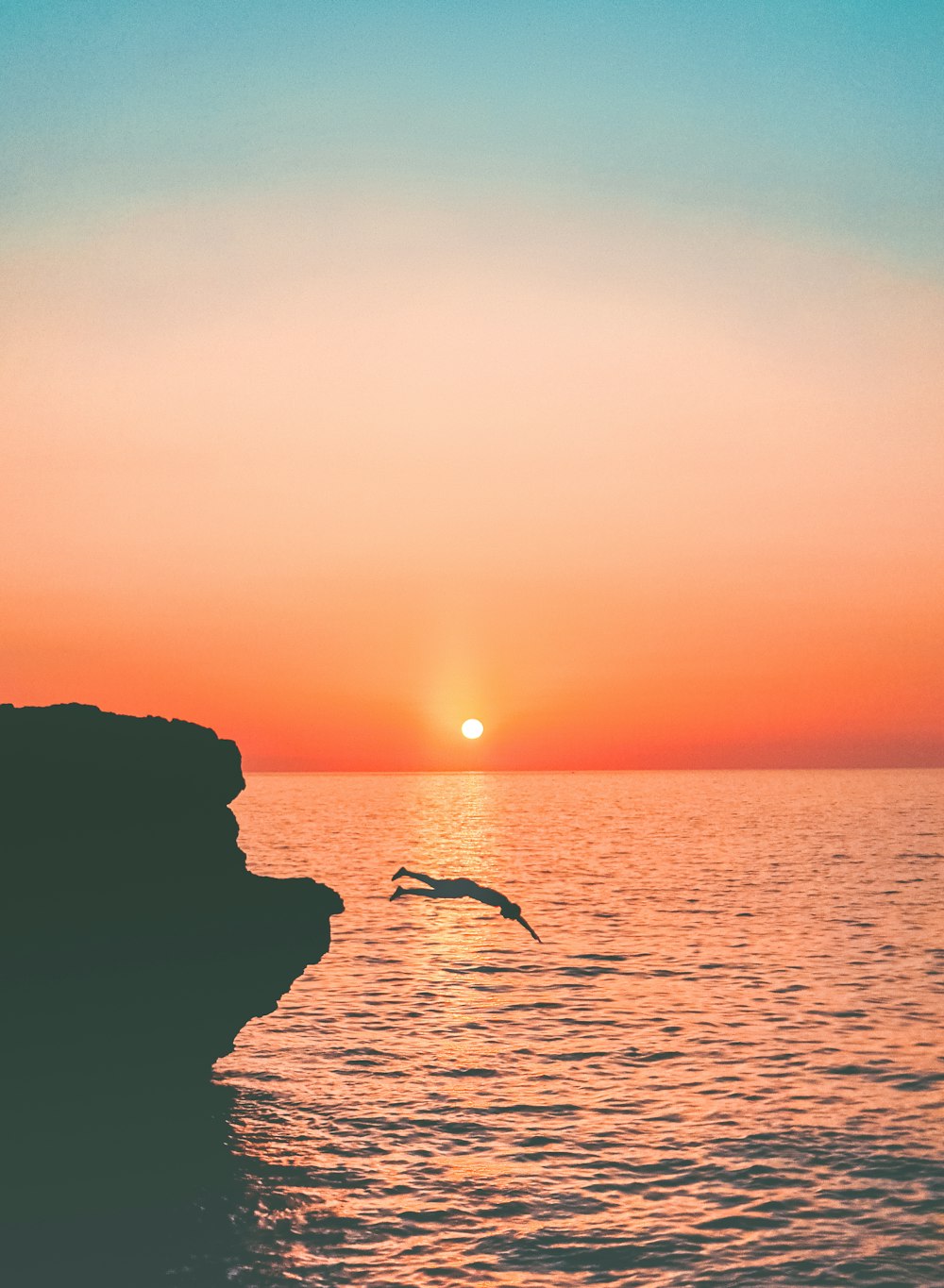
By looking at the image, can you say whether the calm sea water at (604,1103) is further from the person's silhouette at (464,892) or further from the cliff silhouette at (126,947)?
the person's silhouette at (464,892)

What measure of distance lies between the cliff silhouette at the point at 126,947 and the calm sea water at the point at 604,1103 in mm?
1588

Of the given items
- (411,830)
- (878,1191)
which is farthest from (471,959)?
(411,830)

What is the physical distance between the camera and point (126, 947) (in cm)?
2011

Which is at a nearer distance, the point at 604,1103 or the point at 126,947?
the point at 126,947

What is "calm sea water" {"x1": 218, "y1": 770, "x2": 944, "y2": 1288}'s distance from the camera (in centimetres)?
1444

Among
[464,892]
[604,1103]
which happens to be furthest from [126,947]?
[604,1103]

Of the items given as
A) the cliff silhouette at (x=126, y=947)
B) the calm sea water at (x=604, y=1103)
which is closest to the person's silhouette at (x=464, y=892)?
the cliff silhouette at (x=126, y=947)

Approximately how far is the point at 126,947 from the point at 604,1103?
31.5 feet

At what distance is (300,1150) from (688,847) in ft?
253

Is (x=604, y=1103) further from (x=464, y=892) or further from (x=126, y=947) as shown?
(x=126, y=947)

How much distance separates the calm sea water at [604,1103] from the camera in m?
14.4

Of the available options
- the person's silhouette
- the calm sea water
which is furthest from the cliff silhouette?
the person's silhouette

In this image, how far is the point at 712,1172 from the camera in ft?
55.7

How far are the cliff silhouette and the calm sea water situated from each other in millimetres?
1588
